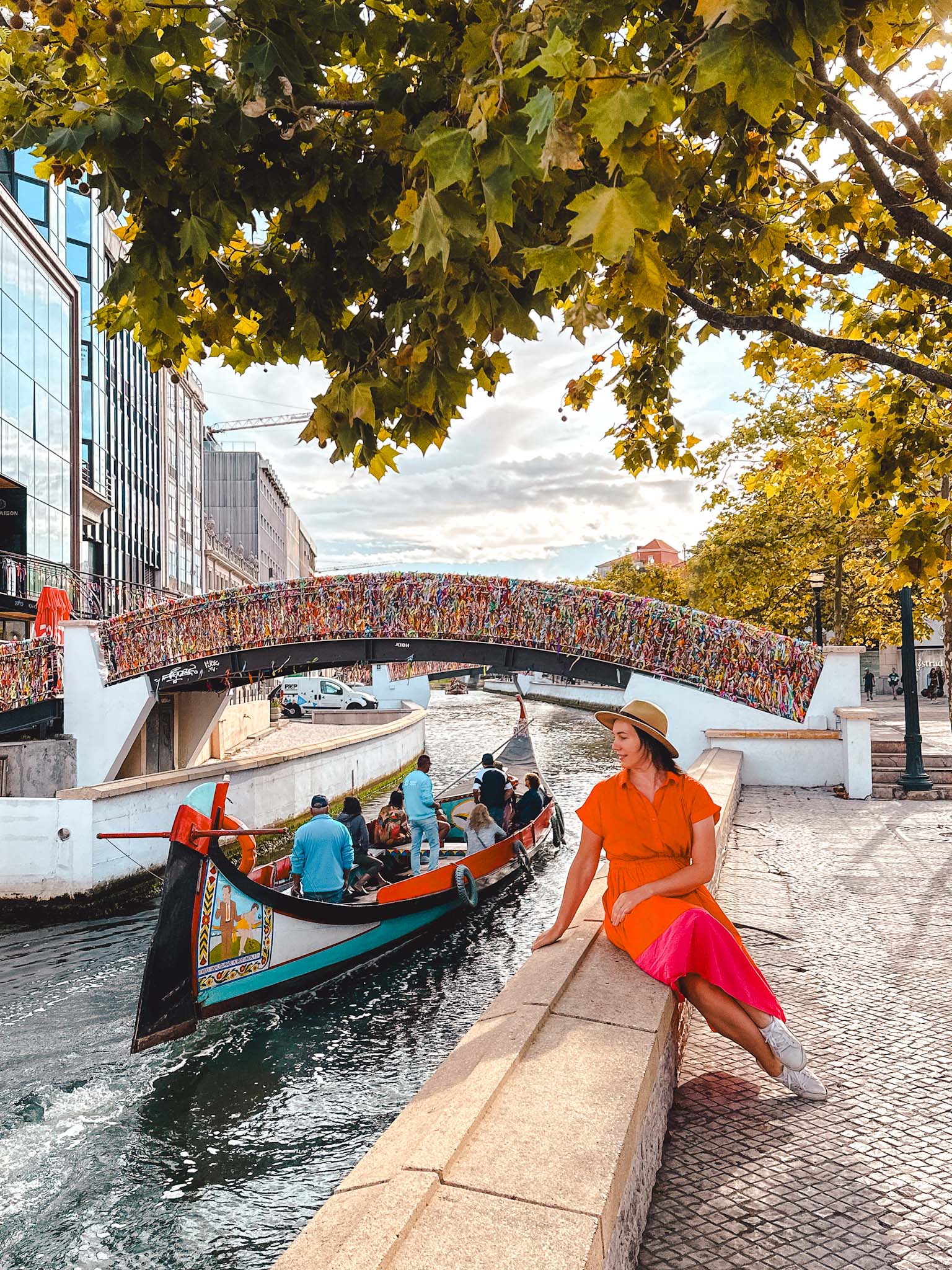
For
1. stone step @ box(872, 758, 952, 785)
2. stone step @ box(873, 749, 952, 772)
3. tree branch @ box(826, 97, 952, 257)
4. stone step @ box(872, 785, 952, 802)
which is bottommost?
stone step @ box(872, 785, 952, 802)

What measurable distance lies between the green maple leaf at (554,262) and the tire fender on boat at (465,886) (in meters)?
11.5

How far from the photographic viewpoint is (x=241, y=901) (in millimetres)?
9961

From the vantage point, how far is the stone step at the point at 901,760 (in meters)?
14.8

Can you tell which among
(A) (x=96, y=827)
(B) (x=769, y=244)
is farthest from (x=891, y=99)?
(A) (x=96, y=827)

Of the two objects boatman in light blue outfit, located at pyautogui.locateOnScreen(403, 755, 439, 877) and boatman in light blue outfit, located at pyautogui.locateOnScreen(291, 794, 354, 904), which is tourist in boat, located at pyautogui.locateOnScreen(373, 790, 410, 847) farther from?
boatman in light blue outfit, located at pyautogui.locateOnScreen(291, 794, 354, 904)

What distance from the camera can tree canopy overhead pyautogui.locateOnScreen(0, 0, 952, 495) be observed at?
2594 millimetres

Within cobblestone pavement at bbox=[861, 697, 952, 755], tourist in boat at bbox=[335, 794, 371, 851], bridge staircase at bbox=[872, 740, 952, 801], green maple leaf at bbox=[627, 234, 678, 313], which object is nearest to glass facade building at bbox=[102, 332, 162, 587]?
tourist in boat at bbox=[335, 794, 371, 851]

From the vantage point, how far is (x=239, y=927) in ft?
32.9

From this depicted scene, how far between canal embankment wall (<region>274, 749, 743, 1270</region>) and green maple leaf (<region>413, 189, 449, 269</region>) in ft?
8.06

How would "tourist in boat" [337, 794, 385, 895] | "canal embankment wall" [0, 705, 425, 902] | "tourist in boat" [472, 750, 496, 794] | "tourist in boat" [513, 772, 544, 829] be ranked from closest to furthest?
"tourist in boat" [337, 794, 385, 895] < "canal embankment wall" [0, 705, 425, 902] < "tourist in boat" [472, 750, 496, 794] < "tourist in boat" [513, 772, 544, 829]

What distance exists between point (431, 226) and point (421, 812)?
11058 mm

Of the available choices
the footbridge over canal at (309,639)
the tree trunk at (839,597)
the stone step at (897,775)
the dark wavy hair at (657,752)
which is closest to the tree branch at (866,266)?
the dark wavy hair at (657,752)

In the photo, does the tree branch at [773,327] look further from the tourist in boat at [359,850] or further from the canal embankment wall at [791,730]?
the tourist in boat at [359,850]

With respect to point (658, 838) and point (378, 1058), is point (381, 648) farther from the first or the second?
point (658, 838)
